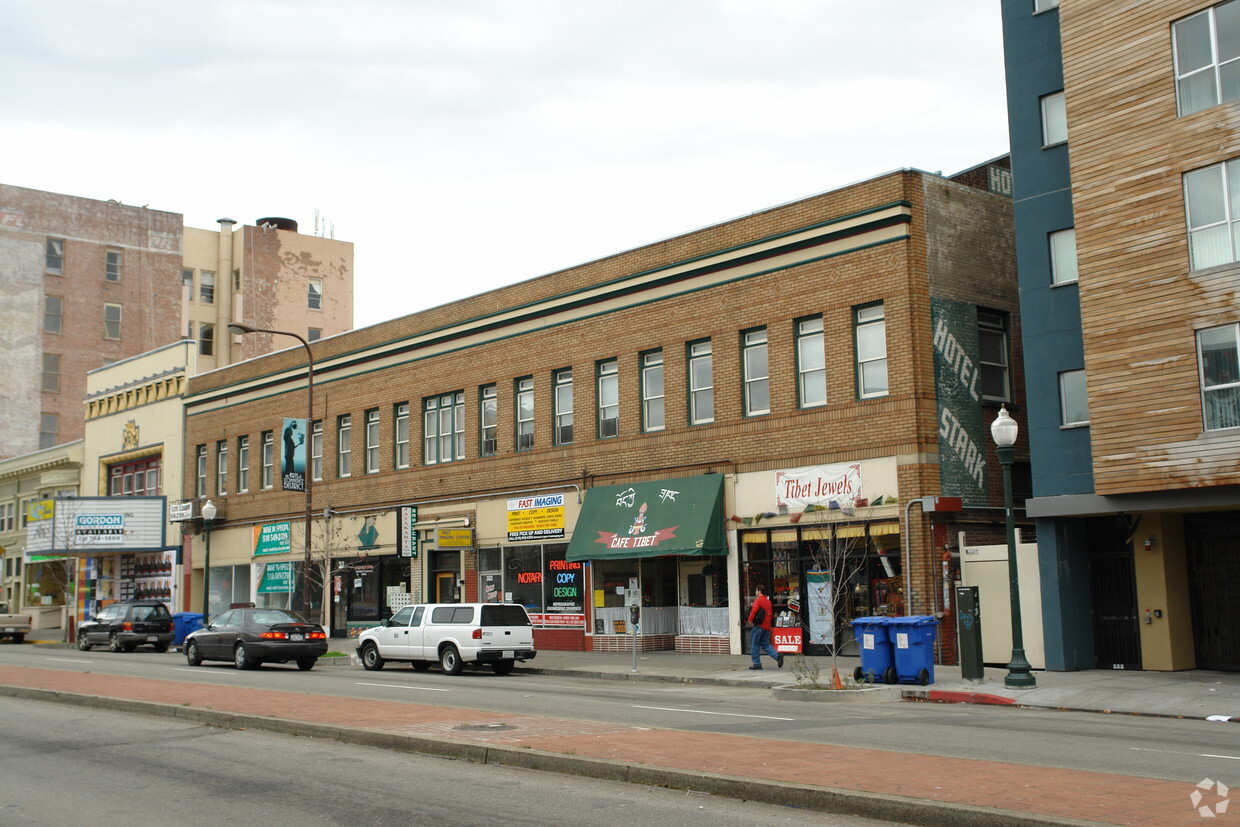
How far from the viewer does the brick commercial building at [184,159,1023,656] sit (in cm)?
2509

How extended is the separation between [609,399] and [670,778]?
72.4 feet

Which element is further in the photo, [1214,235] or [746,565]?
[746,565]

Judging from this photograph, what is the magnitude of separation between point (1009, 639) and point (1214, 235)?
8.51m

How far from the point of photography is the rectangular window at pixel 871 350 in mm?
25359

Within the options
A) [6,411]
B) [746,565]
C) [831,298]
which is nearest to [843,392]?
[831,298]

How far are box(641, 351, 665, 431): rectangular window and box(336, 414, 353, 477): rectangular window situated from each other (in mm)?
14173

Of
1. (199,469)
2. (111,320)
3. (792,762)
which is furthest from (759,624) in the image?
(111,320)

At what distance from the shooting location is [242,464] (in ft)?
151

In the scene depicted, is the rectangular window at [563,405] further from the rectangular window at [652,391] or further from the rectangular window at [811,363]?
the rectangular window at [811,363]

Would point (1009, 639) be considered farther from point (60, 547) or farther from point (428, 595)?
point (60, 547)

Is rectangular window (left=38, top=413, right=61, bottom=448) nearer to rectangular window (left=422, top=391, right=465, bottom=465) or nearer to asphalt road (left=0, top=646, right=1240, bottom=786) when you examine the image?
rectangular window (left=422, top=391, right=465, bottom=465)

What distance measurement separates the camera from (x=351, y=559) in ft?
131

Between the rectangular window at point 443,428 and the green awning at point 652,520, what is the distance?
668cm

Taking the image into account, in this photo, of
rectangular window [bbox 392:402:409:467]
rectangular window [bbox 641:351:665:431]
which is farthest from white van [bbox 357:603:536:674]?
rectangular window [bbox 392:402:409:467]
